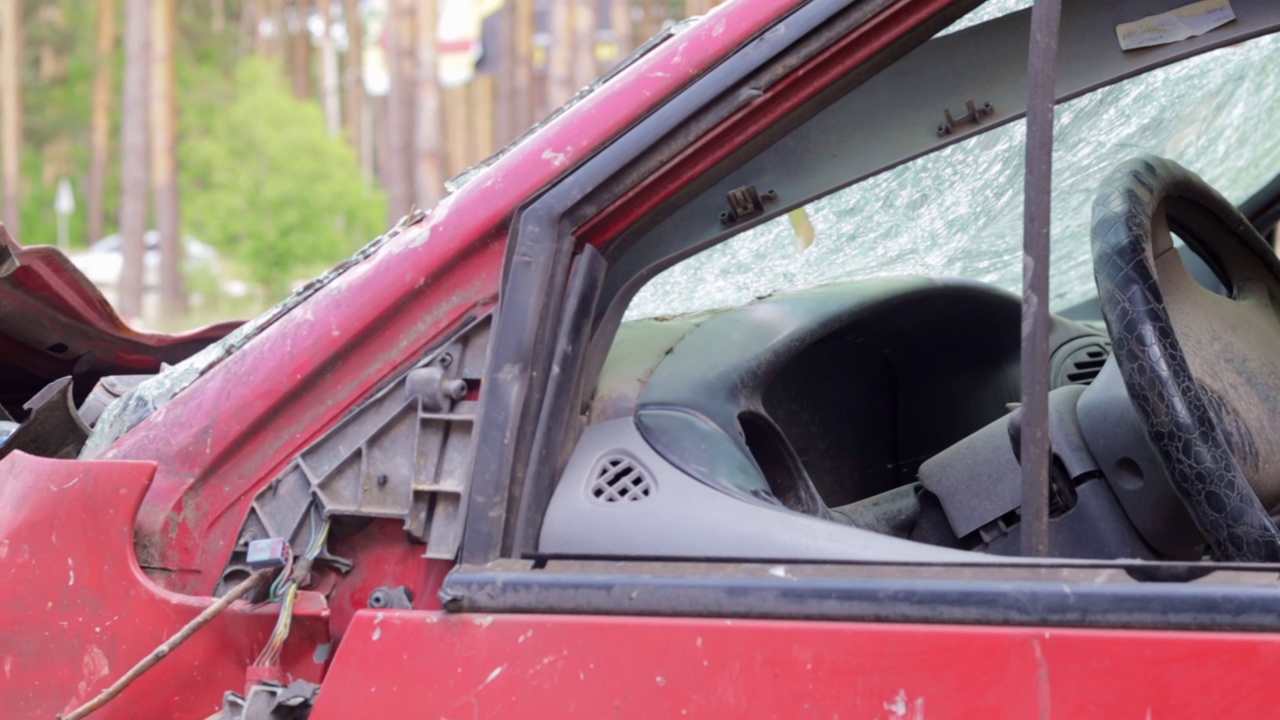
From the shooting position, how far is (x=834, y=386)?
7.93 ft

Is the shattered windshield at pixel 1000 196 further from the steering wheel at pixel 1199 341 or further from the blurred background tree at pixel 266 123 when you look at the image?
the blurred background tree at pixel 266 123

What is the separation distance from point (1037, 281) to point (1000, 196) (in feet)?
3.84

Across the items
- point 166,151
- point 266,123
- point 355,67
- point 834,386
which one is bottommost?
point 834,386

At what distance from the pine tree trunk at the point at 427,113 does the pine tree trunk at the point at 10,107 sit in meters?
8.87

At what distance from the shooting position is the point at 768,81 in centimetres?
156

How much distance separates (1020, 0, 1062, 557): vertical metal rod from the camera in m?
1.41

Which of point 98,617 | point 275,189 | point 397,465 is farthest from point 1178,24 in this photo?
point 275,189

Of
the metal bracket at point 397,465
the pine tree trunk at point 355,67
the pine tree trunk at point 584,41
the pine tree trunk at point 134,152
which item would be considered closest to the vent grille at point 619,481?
→ the metal bracket at point 397,465

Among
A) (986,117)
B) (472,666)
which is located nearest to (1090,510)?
(986,117)

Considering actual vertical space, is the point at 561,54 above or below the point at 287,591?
above

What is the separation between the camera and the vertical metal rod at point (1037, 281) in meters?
1.41

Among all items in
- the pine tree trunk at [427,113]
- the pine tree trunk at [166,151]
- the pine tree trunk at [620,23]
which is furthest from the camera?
the pine tree trunk at [620,23]

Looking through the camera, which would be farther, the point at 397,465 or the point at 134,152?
the point at 134,152

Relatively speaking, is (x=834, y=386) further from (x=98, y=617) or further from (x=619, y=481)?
(x=98, y=617)
